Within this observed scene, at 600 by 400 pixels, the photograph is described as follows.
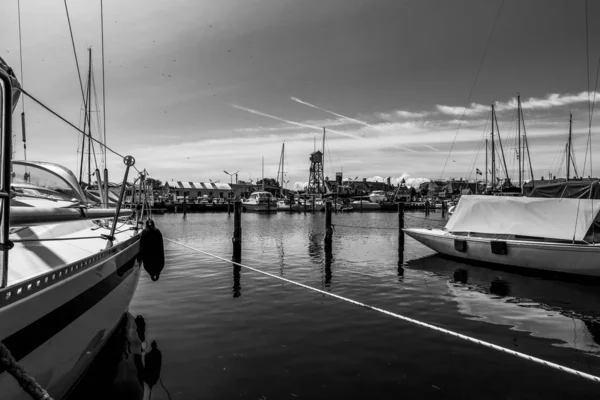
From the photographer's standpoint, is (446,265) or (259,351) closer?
(259,351)

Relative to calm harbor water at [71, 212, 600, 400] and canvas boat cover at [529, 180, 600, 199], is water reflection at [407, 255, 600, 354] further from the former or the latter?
canvas boat cover at [529, 180, 600, 199]

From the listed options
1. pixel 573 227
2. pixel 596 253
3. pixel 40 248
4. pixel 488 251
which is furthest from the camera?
pixel 488 251

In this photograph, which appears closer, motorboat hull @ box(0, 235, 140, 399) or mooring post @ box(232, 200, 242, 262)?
motorboat hull @ box(0, 235, 140, 399)

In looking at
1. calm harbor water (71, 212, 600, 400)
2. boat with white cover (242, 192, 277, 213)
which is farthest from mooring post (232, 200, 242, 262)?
boat with white cover (242, 192, 277, 213)

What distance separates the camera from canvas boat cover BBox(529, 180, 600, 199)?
15109 mm

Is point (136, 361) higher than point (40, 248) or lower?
lower

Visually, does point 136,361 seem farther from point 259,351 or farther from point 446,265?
point 446,265

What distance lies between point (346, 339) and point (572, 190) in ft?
44.8

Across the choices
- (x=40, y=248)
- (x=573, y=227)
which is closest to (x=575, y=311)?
(x=573, y=227)

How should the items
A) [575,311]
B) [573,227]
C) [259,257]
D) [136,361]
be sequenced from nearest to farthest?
[136,361] → [575,311] → [573,227] → [259,257]

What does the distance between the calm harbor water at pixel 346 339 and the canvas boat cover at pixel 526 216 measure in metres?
2.09

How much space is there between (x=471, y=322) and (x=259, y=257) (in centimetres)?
1129

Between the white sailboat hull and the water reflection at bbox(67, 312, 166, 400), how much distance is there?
13.2m

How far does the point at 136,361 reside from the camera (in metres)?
6.34
